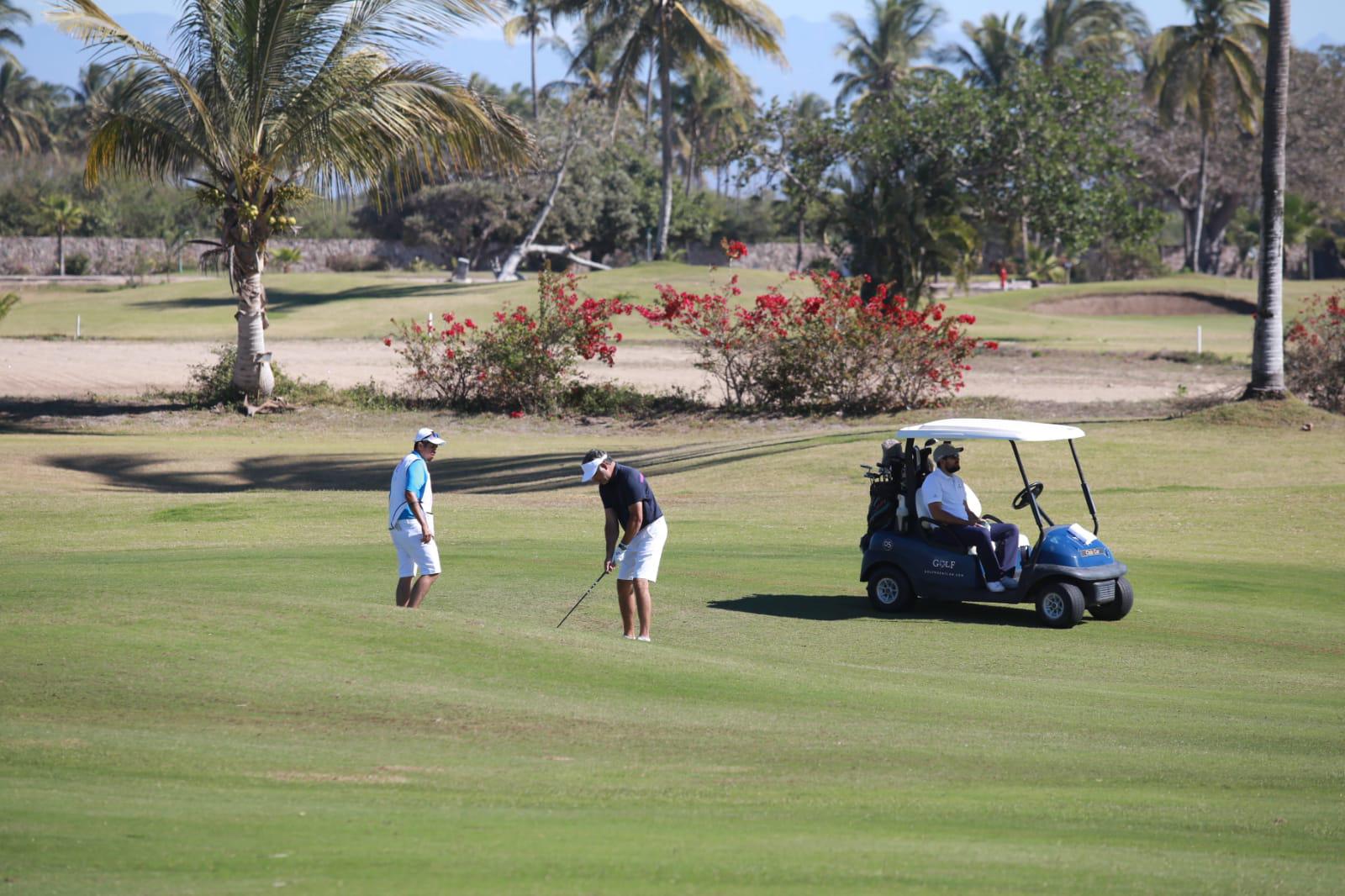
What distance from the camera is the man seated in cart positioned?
1252cm

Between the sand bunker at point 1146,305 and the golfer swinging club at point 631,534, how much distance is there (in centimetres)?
5341

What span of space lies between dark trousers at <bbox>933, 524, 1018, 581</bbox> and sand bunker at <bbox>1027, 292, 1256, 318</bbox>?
5130 cm

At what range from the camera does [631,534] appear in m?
11.1

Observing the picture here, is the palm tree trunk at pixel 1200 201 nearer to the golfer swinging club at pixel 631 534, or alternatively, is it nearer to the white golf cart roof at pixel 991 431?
the white golf cart roof at pixel 991 431

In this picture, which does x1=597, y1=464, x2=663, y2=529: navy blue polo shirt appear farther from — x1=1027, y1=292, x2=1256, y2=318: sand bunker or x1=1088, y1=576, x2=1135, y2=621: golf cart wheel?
x1=1027, y1=292, x2=1256, y2=318: sand bunker

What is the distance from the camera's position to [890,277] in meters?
38.6

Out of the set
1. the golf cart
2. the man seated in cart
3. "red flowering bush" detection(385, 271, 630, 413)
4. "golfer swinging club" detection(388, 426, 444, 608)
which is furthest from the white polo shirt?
"red flowering bush" detection(385, 271, 630, 413)

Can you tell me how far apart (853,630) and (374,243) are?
246 feet

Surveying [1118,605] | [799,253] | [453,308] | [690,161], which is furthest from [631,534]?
[690,161]

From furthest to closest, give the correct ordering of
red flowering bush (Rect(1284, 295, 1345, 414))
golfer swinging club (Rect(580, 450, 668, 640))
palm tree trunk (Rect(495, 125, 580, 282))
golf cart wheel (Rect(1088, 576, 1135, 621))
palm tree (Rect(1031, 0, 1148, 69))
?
palm tree (Rect(1031, 0, 1148, 69))
palm tree trunk (Rect(495, 125, 580, 282))
red flowering bush (Rect(1284, 295, 1345, 414))
golf cart wheel (Rect(1088, 576, 1135, 621))
golfer swinging club (Rect(580, 450, 668, 640))

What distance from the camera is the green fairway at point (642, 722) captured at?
19.5 feet

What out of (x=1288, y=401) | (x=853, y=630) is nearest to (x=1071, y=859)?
(x=853, y=630)

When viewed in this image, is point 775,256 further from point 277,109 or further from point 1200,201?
point 277,109

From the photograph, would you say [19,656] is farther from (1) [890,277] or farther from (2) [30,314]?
(2) [30,314]
